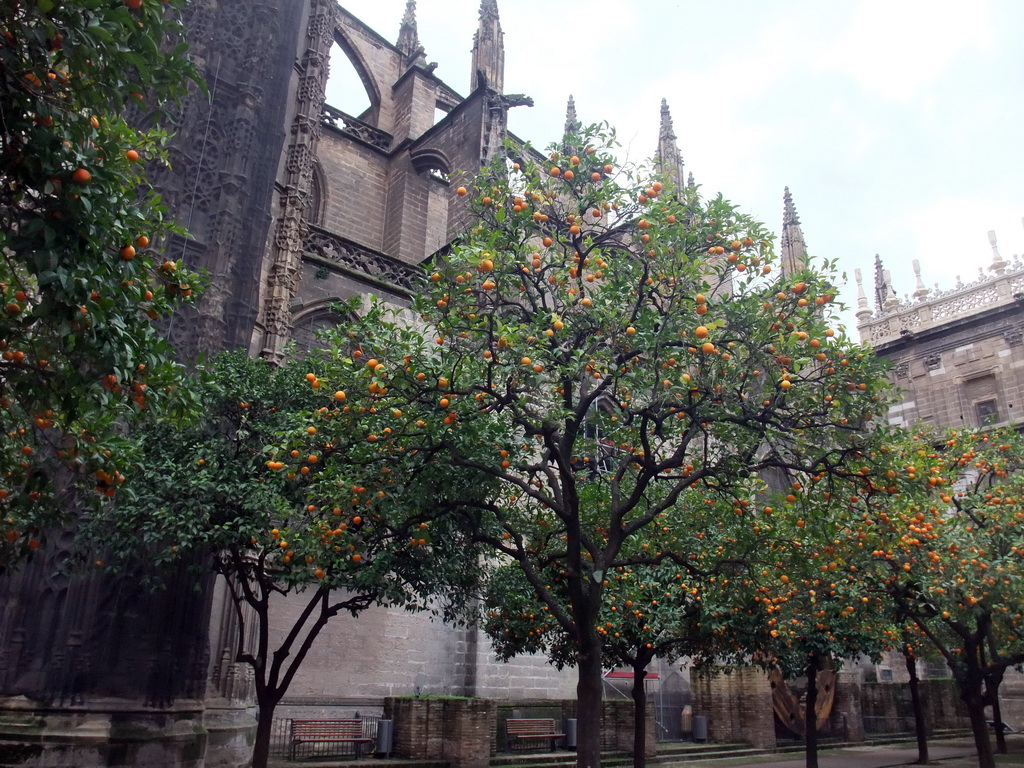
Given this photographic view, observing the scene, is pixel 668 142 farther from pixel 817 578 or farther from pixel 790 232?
pixel 817 578

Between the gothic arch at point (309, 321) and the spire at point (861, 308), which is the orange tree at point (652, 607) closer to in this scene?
the gothic arch at point (309, 321)

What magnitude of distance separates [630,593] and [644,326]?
254 inches

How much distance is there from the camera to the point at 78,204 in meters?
4.30

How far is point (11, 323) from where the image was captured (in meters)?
5.10

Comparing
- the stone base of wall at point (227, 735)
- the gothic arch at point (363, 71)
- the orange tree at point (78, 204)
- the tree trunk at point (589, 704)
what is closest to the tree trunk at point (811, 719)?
the tree trunk at point (589, 704)

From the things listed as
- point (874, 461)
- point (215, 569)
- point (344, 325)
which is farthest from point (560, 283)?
→ point (215, 569)

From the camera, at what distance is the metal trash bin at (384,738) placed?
15297 mm

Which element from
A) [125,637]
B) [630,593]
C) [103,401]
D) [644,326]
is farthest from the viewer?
[630,593]

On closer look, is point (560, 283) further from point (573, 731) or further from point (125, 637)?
point (573, 731)

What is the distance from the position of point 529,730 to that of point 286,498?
10737mm

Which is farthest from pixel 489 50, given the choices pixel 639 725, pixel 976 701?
pixel 976 701

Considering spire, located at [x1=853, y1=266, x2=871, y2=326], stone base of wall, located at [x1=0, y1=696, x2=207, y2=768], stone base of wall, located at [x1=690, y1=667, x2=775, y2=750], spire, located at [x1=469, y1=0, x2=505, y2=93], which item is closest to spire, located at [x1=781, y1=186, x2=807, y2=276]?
spire, located at [x1=853, y1=266, x2=871, y2=326]

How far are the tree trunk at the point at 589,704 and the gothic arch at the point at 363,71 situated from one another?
23991mm

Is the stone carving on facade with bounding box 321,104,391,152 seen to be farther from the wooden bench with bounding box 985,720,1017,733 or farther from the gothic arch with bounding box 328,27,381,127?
the wooden bench with bounding box 985,720,1017,733
